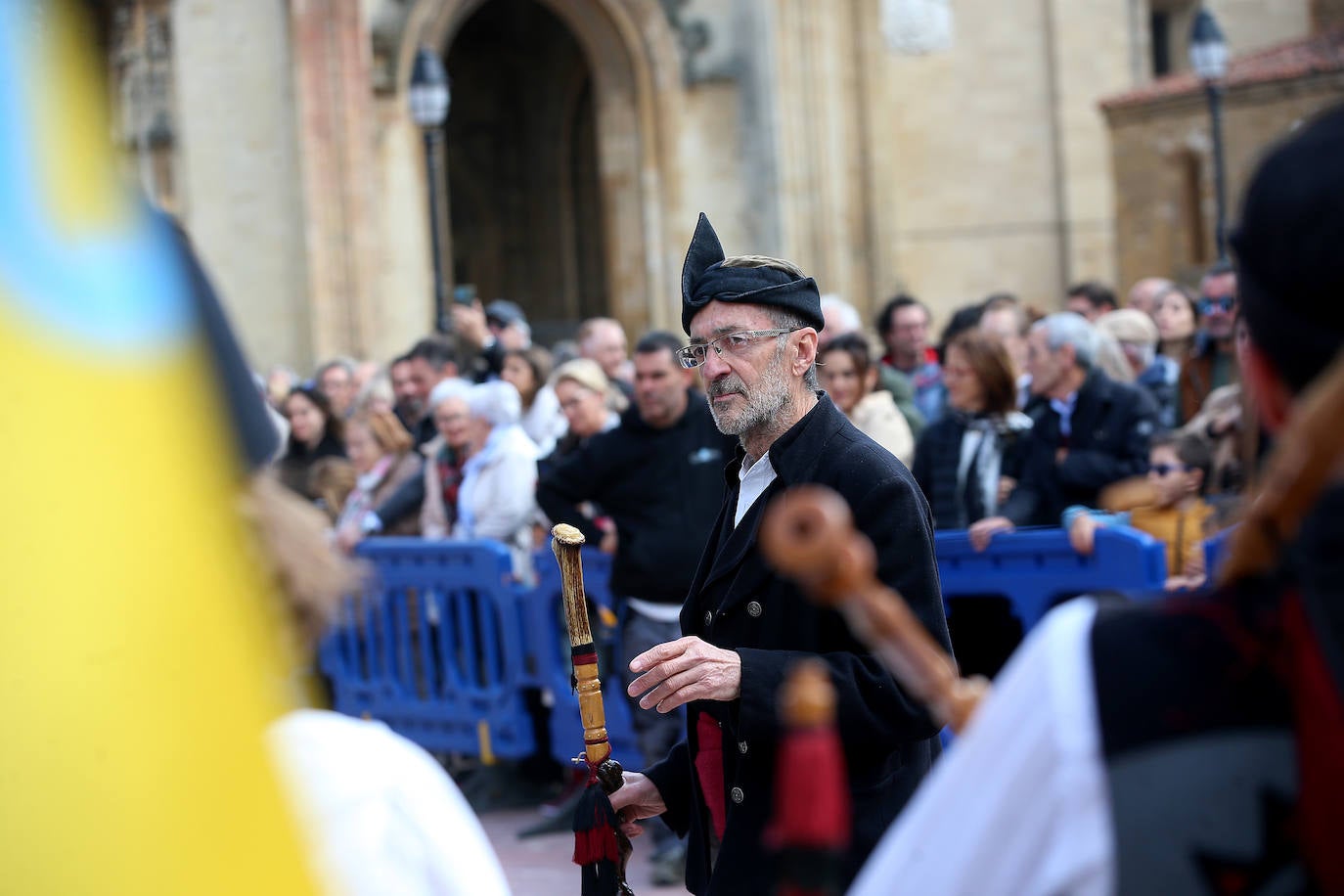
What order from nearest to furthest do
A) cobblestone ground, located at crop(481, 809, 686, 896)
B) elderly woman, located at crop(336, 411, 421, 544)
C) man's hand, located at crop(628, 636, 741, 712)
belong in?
man's hand, located at crop(628, 636, 741, 712)
cobblestone ground, located at crop(481, 809, 686, 896)
elderly woman, located at crop(336, 411, 421, 544)

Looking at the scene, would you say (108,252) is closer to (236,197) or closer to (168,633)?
(168,633)

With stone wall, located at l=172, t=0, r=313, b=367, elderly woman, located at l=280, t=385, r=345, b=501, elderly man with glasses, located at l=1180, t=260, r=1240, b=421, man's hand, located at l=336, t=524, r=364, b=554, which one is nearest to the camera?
man's hand, located at l=336, t=524, r=364, b=554

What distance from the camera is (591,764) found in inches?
126

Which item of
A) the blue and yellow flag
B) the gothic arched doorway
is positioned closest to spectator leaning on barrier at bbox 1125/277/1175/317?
the blue and yellow flag

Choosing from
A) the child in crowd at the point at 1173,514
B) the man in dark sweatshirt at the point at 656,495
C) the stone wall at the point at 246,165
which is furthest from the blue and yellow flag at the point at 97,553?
the stone wall at the point at 246,165

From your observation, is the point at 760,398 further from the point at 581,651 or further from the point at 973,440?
the point at 973,440

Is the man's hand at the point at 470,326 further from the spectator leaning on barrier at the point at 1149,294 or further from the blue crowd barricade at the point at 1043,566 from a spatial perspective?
the blue crowd barricade at the point at 1043,566

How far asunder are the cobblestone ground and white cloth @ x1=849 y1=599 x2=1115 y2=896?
17.1ft

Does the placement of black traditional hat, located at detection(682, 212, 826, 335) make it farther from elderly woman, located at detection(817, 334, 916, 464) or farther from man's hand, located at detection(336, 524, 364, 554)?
man's hand, located at detection(336, 524, 364, 554)

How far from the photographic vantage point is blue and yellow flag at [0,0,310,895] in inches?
53.9

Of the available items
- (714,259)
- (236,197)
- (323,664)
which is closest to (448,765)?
(323,664)

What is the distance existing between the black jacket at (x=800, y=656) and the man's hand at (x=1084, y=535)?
2812 millimetres

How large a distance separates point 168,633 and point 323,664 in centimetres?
767

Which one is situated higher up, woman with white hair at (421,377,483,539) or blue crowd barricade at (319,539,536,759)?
woman with white hair at (421,377,483,539)
